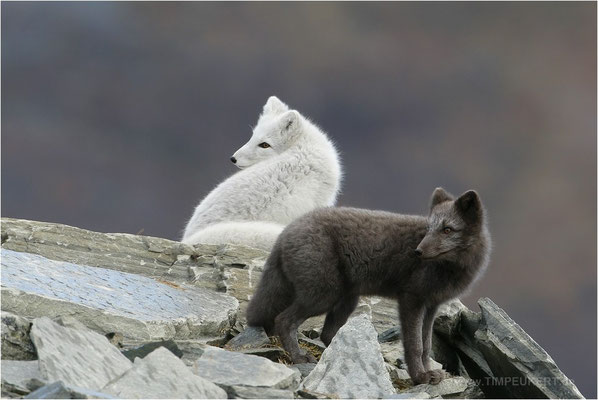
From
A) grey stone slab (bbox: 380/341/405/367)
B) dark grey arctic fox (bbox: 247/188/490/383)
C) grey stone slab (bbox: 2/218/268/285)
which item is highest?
dark grey arctic fox (bbox: 247/188/490/383)

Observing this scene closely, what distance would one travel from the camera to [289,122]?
39.8 ft

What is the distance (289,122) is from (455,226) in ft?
16.3

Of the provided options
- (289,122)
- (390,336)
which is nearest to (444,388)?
(390,336)

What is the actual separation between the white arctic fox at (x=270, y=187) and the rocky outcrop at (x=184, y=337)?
482mm

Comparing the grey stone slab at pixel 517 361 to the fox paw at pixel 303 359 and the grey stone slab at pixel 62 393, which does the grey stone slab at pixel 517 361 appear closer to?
the fox paw at pixel 303 359

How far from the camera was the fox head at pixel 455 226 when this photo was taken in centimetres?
746

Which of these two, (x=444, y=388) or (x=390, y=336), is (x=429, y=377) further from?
(x=390, y=336)

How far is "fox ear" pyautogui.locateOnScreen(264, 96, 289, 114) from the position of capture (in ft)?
42.3

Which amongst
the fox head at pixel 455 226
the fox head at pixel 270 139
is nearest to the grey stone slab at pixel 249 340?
the fox head at pixel 455 226

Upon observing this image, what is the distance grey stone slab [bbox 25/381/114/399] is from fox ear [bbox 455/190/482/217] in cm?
343

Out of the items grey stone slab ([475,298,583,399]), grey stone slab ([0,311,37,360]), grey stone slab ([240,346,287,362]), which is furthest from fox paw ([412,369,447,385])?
grey stone slab ([0,311,37,360])

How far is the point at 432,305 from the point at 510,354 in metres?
0.94

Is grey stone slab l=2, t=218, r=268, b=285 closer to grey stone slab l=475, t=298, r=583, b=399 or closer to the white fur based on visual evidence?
the white fur

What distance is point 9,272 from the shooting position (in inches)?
301
